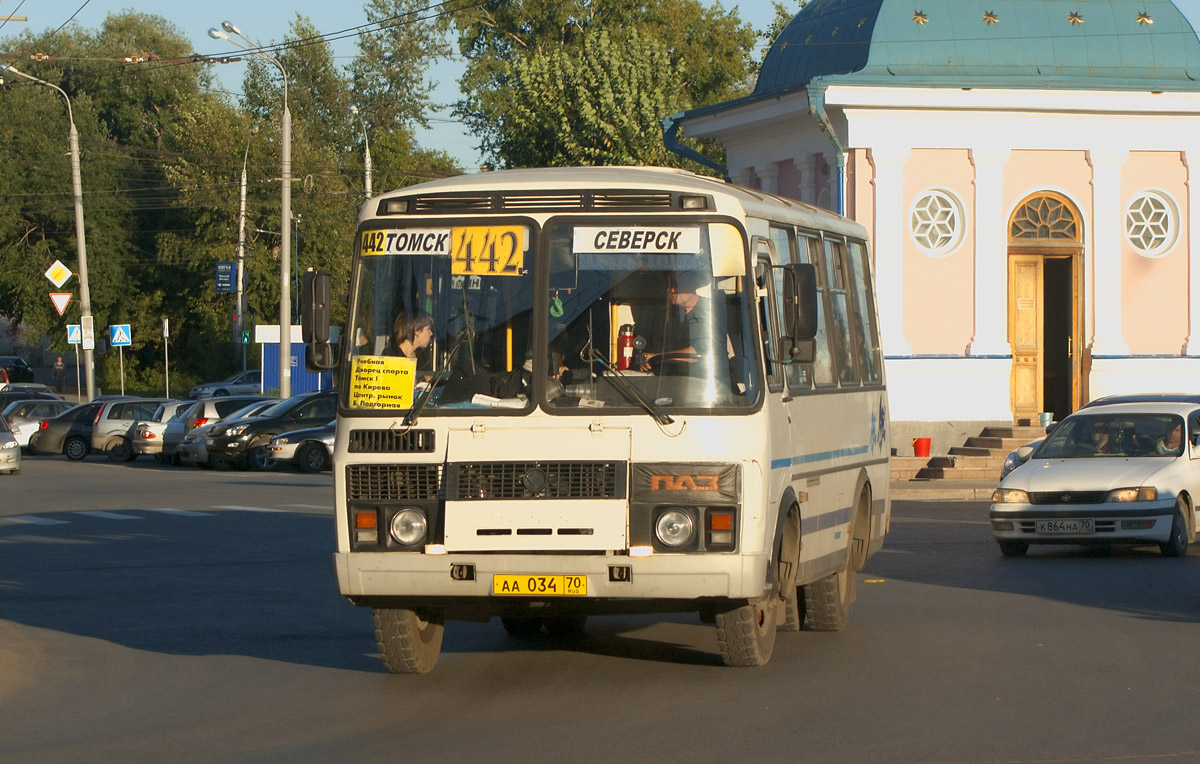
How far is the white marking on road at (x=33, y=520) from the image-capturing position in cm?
2244

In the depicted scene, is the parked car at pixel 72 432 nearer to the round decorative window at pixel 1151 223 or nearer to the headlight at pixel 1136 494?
the round decorative window at pixel 1151 223

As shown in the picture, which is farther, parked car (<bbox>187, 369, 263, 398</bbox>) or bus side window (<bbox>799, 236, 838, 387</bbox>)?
parked car (<bbox>187, 369, 263, 398</bbox>)

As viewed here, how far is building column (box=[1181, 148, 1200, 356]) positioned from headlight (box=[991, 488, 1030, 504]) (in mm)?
13979

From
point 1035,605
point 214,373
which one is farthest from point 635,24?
point 1035,605

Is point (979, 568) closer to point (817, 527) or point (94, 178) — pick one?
point (817, 527)

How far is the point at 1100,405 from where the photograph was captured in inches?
731

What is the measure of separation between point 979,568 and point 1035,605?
2.84m

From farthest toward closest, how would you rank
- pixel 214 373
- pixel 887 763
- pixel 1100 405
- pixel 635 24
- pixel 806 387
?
Result: 1. pixel 214 373
2. pixel 635 24
3. pixel 1100 405
4. pixel 806 387
5. pixel 887 763

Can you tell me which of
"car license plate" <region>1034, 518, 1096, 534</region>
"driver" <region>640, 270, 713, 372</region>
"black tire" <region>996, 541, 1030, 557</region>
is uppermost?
"driver" <region>640, 270, 713, 372</region>

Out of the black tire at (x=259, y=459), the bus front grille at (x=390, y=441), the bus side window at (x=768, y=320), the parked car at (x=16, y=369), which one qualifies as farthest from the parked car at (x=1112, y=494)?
the parked car at (x=16, y=369)

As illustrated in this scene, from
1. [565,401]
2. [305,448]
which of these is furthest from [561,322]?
[305,448]

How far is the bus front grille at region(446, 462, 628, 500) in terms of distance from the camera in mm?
8859

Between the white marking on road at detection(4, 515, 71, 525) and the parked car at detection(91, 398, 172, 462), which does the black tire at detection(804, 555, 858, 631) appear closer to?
the white marking on road at detection(4, 515, 71, 525)

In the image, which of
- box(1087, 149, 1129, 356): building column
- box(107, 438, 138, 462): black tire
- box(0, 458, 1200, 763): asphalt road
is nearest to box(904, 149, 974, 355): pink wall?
box(1087, 149, 1129, 356): building column
